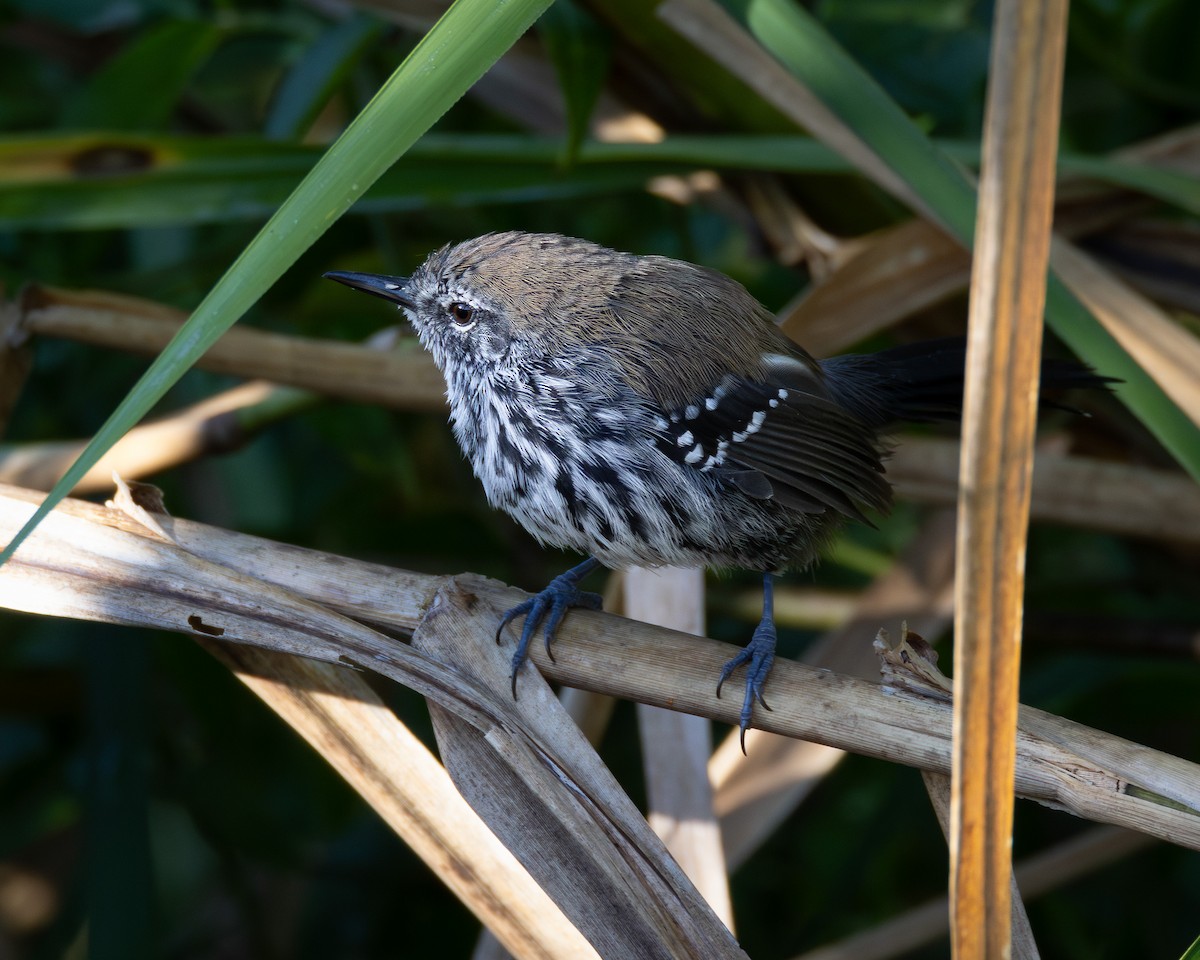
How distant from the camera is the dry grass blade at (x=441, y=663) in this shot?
1.32 metres

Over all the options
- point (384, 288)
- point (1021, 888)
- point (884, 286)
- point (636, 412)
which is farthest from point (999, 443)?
point (1021, 888)

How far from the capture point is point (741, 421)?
1.97m

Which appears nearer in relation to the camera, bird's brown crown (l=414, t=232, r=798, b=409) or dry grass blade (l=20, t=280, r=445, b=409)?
bird's brown crown (l=414, t=232, r=798, b=409)

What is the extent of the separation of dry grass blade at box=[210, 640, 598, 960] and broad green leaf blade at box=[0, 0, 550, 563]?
490 millimetres

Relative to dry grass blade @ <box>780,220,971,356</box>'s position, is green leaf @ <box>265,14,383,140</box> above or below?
above

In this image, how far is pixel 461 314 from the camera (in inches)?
83.6

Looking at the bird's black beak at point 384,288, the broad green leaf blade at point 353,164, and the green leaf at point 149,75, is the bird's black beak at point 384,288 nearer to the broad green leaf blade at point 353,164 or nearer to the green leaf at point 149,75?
the broad green leaf blade at point 353,164

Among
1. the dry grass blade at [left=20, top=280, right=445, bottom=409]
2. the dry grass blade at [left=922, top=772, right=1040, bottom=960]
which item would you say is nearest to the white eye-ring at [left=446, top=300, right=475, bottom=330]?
the dry grass blade at [left=20, top=280, right=445, bottom=409]

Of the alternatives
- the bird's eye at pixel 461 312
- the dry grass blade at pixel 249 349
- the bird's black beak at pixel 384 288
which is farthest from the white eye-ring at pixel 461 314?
the dry grass blade at pixel 249 349

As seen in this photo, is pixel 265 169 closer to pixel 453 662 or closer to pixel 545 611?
pixel 545 611

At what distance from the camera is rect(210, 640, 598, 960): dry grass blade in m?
1.46

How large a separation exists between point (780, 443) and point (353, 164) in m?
0.97

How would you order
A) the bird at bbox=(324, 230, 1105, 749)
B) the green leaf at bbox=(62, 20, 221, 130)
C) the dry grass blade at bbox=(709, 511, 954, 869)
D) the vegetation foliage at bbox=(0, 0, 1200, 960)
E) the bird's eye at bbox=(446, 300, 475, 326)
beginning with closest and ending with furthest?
the bird at bbox=(324, 230, 1105, 749), the bird's eye at bbox=(446, 300, 475, 326), the dry grass blade at bbox=(709, 511, 954, 869), the vegetation foliage at bbox=(0, 0, 1200, 960), the green leaf at bbox=(62, 20, 221, 130)

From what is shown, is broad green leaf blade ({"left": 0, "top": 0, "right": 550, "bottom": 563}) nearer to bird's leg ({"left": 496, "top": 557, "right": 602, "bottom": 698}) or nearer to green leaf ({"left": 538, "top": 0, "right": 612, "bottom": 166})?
bird's leg ({"left": 496, "top": 557, "right": 602, "bottom": 698})
